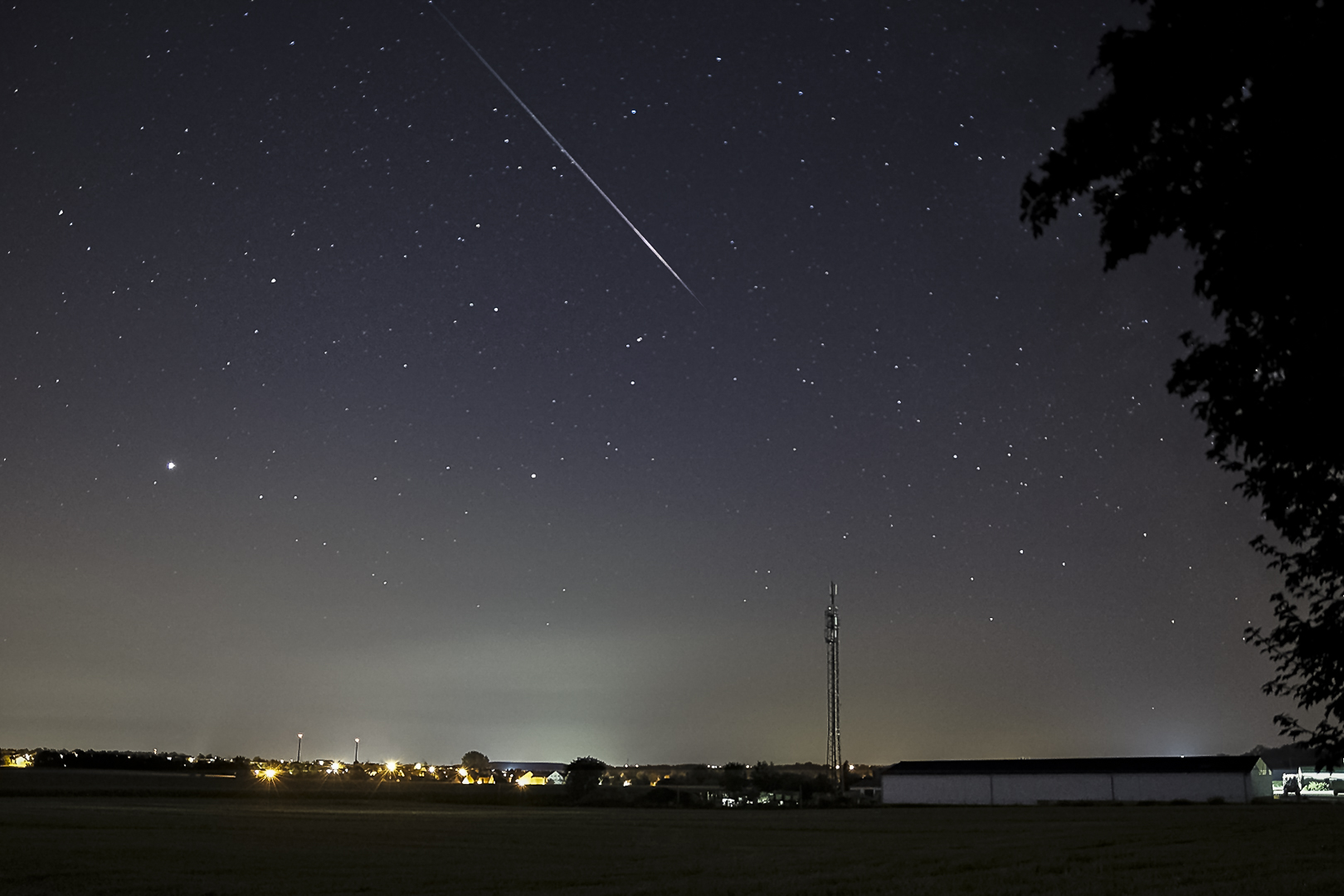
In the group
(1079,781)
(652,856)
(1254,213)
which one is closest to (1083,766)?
(1079,781)

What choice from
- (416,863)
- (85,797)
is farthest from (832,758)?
(416,863)

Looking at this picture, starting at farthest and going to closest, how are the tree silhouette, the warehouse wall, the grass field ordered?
the warehouse wall < the grass field < the tree silhouette

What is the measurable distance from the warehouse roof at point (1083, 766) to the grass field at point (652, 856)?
183 feet

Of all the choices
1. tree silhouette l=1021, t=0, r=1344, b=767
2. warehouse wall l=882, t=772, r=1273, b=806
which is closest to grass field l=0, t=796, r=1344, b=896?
tree silhouette l=1021, t=0, r=1344, b=767

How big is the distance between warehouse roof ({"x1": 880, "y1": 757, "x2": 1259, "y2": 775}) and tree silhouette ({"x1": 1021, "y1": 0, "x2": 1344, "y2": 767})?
365 feet

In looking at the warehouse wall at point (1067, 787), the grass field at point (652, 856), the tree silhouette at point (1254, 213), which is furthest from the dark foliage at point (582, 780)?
the tree silhouette at point (1254, 213)

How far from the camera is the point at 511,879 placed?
78.3ft

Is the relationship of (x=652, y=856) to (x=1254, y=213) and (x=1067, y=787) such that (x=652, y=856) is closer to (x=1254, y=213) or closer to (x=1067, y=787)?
(x=1254, y=213)

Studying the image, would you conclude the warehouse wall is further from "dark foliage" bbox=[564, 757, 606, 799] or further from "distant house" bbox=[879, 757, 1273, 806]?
"dark foliage" bbox=[564, 757, 606, 799]

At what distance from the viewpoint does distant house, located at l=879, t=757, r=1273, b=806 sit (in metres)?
107

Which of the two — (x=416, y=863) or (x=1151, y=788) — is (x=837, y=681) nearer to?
(x=1151, y=788)

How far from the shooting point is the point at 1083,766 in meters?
115

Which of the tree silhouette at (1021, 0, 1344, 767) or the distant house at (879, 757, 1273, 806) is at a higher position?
the tree silhouette at (1021, 0, 1344, 767)

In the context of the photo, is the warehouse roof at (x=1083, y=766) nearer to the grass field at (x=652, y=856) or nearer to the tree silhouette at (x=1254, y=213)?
the grass field at (x=652, y=856)
